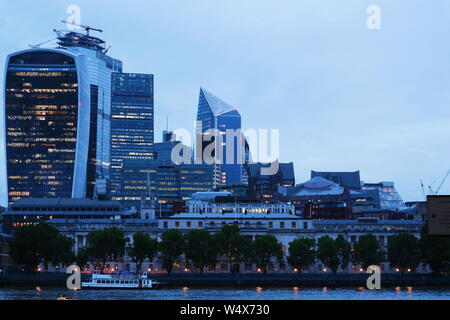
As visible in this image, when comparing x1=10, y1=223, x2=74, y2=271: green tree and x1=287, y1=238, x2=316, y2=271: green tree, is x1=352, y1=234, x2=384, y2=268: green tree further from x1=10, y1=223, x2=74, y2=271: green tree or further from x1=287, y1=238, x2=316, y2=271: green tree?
x1=10, y1=223, x2=74, y2=271: green tree

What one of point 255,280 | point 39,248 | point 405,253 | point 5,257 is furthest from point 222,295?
point 5,257

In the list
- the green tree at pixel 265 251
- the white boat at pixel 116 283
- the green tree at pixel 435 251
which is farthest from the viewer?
the green tree at pixel 265 251

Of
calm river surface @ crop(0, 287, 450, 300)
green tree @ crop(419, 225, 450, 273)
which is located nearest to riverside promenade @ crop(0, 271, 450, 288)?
green tree @ crop(419, 225, 450, 273)

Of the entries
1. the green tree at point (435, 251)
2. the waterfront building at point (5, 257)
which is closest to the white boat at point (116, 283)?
the waterfront building at point (5, 257)

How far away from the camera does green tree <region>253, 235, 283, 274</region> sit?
541ft

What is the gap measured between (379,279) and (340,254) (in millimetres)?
18845

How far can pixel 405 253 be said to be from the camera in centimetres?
16400

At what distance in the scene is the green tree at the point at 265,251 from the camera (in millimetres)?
164750

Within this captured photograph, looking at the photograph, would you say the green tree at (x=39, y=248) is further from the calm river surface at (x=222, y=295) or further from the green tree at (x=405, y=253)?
the green tree at (x=405, y=253)

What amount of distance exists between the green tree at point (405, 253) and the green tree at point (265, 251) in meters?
22.8

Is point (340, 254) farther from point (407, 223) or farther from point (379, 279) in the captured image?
point (407, 223)

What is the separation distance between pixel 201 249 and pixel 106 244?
1918 centimetres

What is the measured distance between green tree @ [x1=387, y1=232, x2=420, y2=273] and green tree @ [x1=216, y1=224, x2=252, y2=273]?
1147 inches
